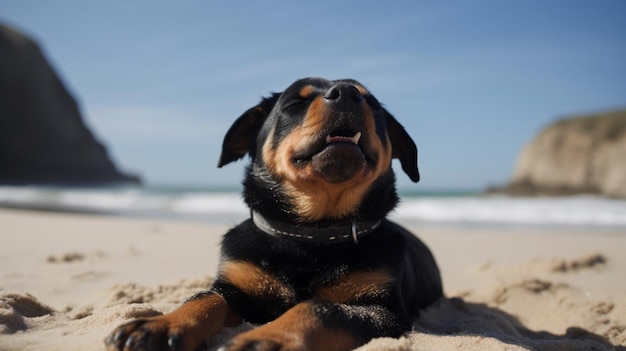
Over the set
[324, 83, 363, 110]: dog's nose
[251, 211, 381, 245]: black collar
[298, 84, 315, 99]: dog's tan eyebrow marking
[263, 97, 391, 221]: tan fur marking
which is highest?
[298, 84, 315, 99]: dog's tan eyebrow marking

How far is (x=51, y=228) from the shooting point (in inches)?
313

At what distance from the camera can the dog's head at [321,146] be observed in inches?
105

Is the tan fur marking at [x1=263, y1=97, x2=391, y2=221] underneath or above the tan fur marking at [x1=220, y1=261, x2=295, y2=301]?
above

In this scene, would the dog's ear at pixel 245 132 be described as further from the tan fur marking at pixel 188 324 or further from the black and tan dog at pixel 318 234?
the tan fur marking at pixel 188 324

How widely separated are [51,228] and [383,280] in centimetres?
693

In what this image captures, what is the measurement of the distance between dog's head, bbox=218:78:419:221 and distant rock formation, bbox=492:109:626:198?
31802 millimetres

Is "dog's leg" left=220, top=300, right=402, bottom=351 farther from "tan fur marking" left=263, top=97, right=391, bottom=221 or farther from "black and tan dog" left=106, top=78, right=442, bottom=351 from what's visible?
"tan fur marking" left=263, top=97, right=391, bottom=221

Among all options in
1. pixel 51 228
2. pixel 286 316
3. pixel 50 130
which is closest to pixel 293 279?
pixel 286 316

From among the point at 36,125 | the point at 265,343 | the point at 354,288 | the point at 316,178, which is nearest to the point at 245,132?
the point at 316,178

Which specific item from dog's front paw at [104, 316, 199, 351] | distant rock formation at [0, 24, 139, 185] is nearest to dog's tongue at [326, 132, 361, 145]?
dog's front paw at [104, 316, 199, 351]

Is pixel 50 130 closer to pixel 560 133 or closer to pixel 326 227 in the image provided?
pixel 560 133

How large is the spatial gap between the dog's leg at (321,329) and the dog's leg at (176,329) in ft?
0.72

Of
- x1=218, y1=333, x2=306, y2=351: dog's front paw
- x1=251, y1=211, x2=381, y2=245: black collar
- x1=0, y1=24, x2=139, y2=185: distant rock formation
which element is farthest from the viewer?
x1=0, y1=24, x2=139, y2=185: distant rock formation

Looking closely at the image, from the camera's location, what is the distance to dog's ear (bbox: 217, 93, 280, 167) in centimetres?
327
